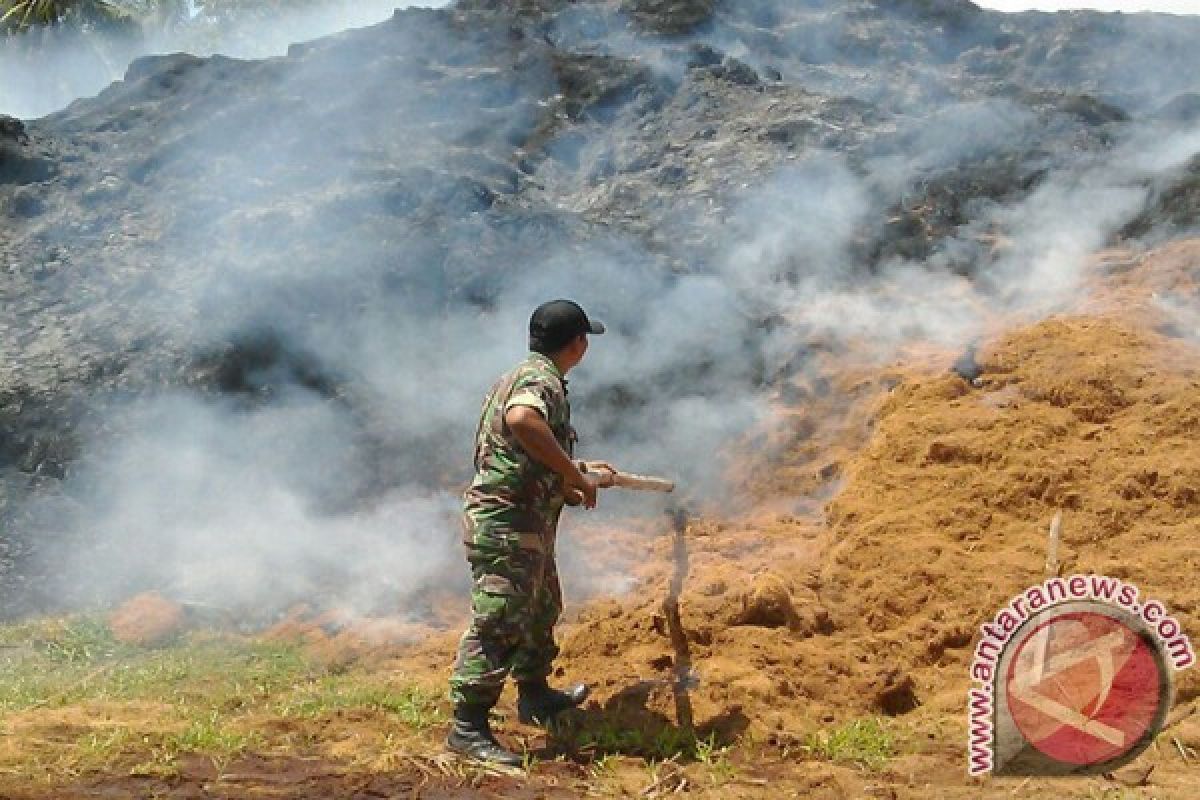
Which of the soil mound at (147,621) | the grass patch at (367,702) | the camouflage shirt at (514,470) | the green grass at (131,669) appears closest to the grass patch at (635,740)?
the grass patch at (367,702)

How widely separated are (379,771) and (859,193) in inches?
300

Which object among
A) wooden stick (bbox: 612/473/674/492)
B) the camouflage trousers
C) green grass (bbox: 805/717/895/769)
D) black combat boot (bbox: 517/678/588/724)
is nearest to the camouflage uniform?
the camouflage trousers

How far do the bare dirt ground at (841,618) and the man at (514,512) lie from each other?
9.8 inches

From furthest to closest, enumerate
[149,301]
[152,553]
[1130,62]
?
[1130,62], [149,301], [152,553]

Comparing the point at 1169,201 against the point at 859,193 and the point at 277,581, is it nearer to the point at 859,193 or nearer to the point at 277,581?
the point at 859,193

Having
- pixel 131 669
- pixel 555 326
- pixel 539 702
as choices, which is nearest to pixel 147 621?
pixel 131 669

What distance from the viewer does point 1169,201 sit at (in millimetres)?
7906

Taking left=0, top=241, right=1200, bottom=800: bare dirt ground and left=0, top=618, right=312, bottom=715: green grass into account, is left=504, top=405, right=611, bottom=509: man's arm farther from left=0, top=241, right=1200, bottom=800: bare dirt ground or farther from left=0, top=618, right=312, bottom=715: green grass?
left=0, top=618, right=312, bottom=715: green grass

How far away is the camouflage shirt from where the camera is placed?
3.54m

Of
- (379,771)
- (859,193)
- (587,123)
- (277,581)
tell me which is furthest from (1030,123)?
(379,771)

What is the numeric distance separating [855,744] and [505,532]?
1454 mm

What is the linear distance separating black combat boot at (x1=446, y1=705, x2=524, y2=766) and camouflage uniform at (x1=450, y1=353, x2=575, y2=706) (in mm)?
40

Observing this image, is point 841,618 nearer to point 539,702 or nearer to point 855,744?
point 855,744

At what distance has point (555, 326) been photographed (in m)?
3.67
